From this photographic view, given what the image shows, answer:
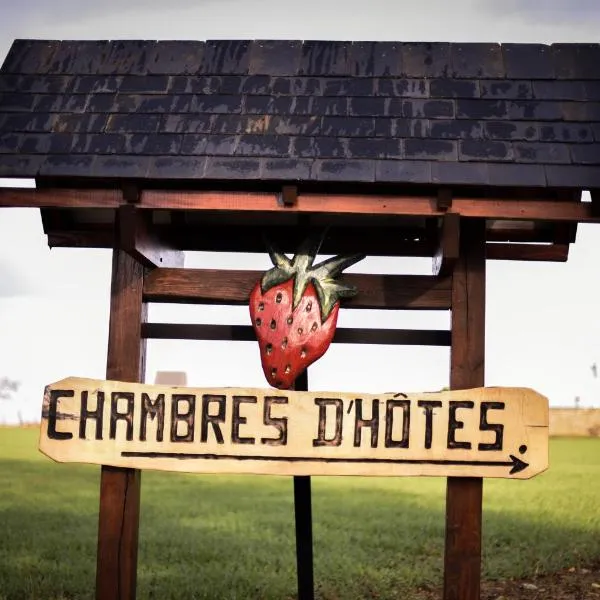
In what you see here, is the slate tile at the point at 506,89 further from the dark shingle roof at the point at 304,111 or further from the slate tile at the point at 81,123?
the slate tile at the point at 81,123

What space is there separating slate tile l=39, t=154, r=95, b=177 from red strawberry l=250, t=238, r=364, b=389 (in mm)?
1268

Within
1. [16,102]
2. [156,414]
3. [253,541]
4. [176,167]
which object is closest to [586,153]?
[176,167]

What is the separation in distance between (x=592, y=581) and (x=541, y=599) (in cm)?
88

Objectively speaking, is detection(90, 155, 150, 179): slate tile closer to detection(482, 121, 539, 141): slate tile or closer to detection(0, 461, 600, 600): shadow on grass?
detection(482, 121, 539, 141): slate tile

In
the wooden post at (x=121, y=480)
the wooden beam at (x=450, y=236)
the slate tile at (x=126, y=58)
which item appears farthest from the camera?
the slate tile at (x=126, y=58)

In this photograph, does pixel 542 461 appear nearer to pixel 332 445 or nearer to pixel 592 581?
pixel 332 445

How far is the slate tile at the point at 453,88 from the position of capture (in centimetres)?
593

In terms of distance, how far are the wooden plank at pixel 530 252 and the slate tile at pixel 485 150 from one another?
1.12m

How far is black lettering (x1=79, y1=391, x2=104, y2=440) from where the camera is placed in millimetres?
5738

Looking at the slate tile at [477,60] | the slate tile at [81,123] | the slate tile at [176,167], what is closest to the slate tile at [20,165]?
the slate tile at [81,123]

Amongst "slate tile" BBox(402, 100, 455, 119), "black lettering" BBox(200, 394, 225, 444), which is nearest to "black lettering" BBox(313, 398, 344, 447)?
"black lettering" BBox(200, 394, 225, 444)

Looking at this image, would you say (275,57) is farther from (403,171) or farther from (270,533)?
(270,533)

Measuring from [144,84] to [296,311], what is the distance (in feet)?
5.87

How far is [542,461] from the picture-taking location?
566 cm
